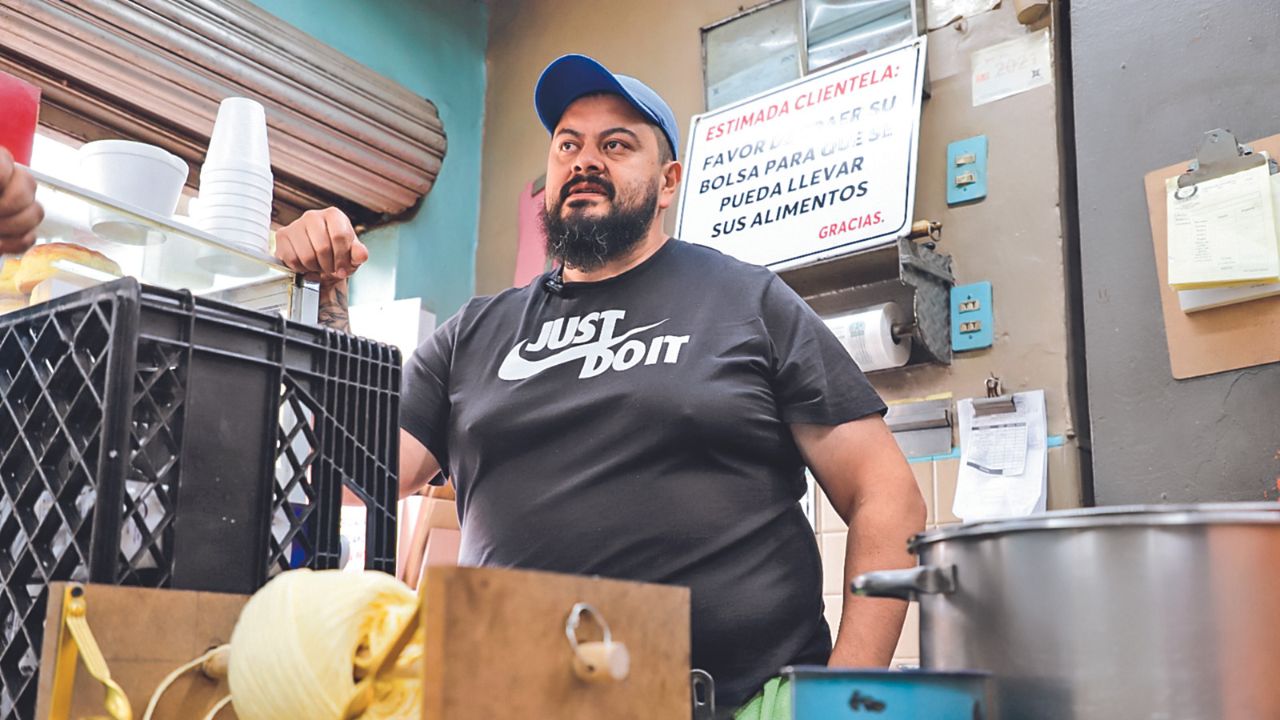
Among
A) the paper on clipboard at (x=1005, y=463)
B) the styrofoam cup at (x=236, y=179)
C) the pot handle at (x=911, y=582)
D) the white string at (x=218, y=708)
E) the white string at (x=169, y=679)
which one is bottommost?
the white string at (x=218, y=708)

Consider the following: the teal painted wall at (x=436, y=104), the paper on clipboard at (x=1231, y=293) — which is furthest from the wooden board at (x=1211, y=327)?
the teal painted wall at (x=436, y=104)

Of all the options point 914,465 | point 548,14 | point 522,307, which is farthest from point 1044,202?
point 548,14

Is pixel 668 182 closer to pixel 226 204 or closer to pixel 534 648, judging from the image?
pixel 226 204

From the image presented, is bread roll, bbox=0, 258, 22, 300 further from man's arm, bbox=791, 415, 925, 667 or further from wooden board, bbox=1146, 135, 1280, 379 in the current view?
wooden board, bbox=1146, 135, 1280, 379

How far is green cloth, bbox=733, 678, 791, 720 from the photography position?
44.6 inches

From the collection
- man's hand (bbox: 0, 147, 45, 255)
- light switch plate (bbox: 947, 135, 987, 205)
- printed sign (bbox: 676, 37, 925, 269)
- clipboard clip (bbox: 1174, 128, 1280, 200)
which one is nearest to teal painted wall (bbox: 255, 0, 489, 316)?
printed sign (bbox: 676, 37, 925, 269)

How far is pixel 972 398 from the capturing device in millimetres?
2344

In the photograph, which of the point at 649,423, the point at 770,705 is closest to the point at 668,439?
the point at 649,423

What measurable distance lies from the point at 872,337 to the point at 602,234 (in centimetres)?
94

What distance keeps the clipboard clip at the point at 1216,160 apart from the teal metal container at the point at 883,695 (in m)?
1.46

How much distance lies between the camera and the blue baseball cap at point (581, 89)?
158 cm

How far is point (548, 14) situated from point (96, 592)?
311cm

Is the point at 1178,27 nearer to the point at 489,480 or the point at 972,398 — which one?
the point at 972,398

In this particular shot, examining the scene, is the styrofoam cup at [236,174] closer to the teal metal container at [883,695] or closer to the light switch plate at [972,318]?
the teal metal container at [883,695]
